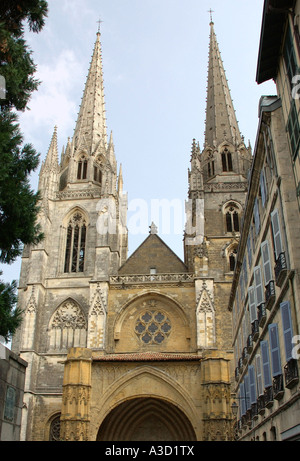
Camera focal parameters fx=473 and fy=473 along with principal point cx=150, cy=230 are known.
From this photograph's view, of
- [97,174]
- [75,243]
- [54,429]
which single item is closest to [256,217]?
[54,429]

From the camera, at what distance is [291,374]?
816 cm

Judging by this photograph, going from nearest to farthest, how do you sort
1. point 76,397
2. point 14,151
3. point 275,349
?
point 14,151 < point 275,349 < point 76,397

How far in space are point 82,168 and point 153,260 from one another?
883 centimetres

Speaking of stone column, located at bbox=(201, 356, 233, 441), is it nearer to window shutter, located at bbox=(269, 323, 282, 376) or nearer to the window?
window shutter, located at bbox=(269, 323, 282, 376)

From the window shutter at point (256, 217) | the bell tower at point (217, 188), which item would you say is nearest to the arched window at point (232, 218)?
the bell tower at point (217, 188)

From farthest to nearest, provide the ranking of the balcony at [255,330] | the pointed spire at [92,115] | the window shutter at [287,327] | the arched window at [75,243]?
the pointed spire at [92,115] < the arched window at [75,243] < the balcony at [255,330] < the window shutter at [287,327]

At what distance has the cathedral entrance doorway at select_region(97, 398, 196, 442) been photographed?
1892 centimetres

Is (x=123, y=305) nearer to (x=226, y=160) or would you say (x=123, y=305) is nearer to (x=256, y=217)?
(x=226, y=160)

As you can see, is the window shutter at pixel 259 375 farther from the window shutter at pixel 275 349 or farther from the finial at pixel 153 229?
the finial at pixel 153 229

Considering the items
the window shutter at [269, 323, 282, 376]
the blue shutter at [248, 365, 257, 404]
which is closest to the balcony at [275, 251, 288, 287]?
the window shutter at [269, 323, 282, 376]

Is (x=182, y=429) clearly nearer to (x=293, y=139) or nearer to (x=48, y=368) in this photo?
(x=48, y=368)

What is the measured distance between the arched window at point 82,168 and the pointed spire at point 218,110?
879 centimetres

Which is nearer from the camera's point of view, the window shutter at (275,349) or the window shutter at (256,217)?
the window shutter at (275,349)

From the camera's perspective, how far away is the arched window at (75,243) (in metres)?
28.5
